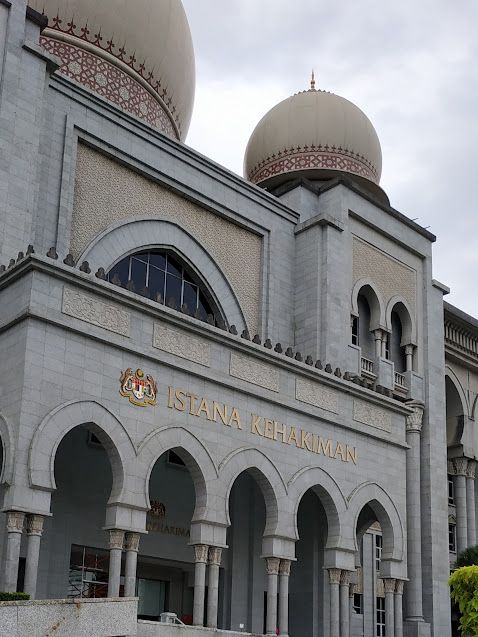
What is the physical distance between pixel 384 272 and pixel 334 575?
31.8 ft

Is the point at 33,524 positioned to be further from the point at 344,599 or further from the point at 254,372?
the point at 344,599

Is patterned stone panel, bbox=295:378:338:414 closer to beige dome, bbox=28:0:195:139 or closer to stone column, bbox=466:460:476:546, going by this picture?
beige dome, bbox=28:0:195:139

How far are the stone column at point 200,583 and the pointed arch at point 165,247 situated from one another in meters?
6.55

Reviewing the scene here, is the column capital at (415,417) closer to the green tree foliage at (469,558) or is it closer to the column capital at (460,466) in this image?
the green tree foliage at (469,558)

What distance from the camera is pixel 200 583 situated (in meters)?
16.7

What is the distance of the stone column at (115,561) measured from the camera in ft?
50.5

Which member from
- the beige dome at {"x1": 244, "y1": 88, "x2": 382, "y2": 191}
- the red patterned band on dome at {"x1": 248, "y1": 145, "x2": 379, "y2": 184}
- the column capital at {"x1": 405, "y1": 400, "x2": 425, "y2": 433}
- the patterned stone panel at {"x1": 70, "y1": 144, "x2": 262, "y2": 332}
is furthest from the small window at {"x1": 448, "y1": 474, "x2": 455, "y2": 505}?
the patterned stone panel at {"x1": 70, "y1": 144, "x2": 262, "y2": 332}

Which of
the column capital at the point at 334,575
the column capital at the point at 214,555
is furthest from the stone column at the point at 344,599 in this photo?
the column capital at the point at 214,555

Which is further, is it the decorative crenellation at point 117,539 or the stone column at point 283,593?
the stone column at point 283,593

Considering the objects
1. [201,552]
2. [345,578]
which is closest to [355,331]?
[345,578]

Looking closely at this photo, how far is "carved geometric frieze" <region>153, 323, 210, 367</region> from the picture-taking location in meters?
17.2

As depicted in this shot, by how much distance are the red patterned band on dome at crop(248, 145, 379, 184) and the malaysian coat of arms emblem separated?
1381 cm

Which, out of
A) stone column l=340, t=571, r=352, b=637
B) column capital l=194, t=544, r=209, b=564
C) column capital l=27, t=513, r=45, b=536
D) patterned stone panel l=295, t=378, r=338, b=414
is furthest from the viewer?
patterned stone panel l=295, t=378, r=338, b=414

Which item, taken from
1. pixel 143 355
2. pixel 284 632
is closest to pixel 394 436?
pixel 284 632
